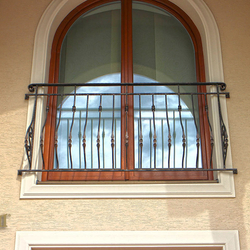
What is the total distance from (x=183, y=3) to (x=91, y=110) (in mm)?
1703

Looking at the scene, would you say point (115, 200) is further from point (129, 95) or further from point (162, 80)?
point (162, 80)

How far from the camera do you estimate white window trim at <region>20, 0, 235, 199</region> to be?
10.4ft

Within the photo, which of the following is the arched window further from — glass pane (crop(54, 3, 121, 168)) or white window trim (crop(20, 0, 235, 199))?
white window trim (crop(20, 0, 235, 199))

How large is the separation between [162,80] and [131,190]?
1403 millimetres

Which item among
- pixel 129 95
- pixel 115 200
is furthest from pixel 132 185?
pixel 129 95

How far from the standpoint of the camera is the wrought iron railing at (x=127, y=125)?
3490mm

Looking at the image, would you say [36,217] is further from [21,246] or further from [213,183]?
[213,183]

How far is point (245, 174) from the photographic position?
A: 325cm

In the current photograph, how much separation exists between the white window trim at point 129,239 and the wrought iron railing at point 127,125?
67 cm

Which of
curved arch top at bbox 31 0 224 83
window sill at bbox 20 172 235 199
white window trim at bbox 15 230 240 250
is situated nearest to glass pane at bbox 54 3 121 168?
curved arch top at bbox 31 0 224 83

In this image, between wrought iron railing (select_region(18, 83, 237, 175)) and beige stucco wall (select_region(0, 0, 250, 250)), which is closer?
beige stucco wall (select_region(0, 0, 250, 250))

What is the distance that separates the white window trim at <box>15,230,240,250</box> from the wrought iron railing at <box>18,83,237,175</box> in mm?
674

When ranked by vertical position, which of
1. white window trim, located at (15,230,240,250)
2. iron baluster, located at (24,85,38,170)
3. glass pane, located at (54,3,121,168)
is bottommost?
white window trim, located at (15,230,240,250)

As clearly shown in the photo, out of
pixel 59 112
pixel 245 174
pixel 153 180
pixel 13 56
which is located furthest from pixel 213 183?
pixel 13 56
